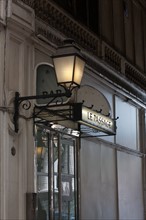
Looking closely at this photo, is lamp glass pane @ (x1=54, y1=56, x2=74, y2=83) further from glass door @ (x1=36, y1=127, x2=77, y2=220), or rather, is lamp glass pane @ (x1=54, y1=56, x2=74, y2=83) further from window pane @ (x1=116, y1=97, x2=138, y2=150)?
window pane @ (x1=116, y1=97, x2=138, y2=150)

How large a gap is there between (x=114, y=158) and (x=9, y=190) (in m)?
4.73

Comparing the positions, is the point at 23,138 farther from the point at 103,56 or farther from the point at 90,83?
the point at 103,56

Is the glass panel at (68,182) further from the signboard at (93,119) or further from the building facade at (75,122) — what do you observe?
the signboard at (93,119)

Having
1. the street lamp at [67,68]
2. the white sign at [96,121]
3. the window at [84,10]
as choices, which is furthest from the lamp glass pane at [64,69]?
the window at [84,10]

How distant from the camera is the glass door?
873cm

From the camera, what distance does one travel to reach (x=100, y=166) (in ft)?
36.3

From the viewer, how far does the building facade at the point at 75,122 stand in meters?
7.84

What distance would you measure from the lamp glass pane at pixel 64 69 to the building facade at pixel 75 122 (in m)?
0.82

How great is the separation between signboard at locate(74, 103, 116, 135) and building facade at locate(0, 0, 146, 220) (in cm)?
7

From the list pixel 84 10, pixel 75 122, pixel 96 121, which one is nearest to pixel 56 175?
pixel 75 122

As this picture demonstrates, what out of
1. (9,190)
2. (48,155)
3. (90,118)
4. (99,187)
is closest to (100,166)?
(99,187)

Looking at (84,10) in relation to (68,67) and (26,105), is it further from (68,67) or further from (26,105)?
(68,67)

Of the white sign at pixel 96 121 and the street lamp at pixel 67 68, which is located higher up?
the street lamp at pixel 67 68

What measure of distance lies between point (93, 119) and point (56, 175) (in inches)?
60.3
